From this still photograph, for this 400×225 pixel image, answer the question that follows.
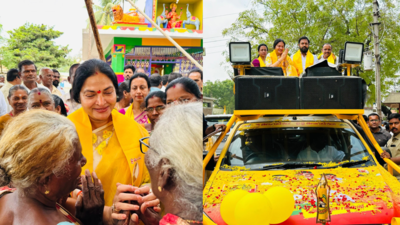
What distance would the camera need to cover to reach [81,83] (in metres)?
1.48

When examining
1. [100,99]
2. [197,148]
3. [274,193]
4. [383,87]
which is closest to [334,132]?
[274,193]

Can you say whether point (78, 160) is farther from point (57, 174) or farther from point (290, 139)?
point (290, 139)

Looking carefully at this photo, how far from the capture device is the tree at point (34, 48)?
1.62 meters

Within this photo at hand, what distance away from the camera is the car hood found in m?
2.09

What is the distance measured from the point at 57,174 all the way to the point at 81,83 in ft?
1.25

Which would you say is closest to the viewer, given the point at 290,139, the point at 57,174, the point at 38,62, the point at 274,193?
the point at 57,174

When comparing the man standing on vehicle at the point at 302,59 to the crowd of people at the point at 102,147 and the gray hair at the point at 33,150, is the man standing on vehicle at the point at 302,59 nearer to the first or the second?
the crowd of people at the point at 102,147

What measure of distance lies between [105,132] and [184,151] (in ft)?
1.18

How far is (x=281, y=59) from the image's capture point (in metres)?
3.35

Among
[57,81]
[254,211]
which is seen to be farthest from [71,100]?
[254,211]

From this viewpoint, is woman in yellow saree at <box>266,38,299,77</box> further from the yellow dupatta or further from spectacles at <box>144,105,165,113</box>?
spectacles at <box>144,105,165,113</box>

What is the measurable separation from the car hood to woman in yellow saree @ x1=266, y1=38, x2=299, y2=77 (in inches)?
46.6

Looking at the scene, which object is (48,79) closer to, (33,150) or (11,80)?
(11,80)

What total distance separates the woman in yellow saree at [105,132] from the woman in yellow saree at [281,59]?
2.14 meters
